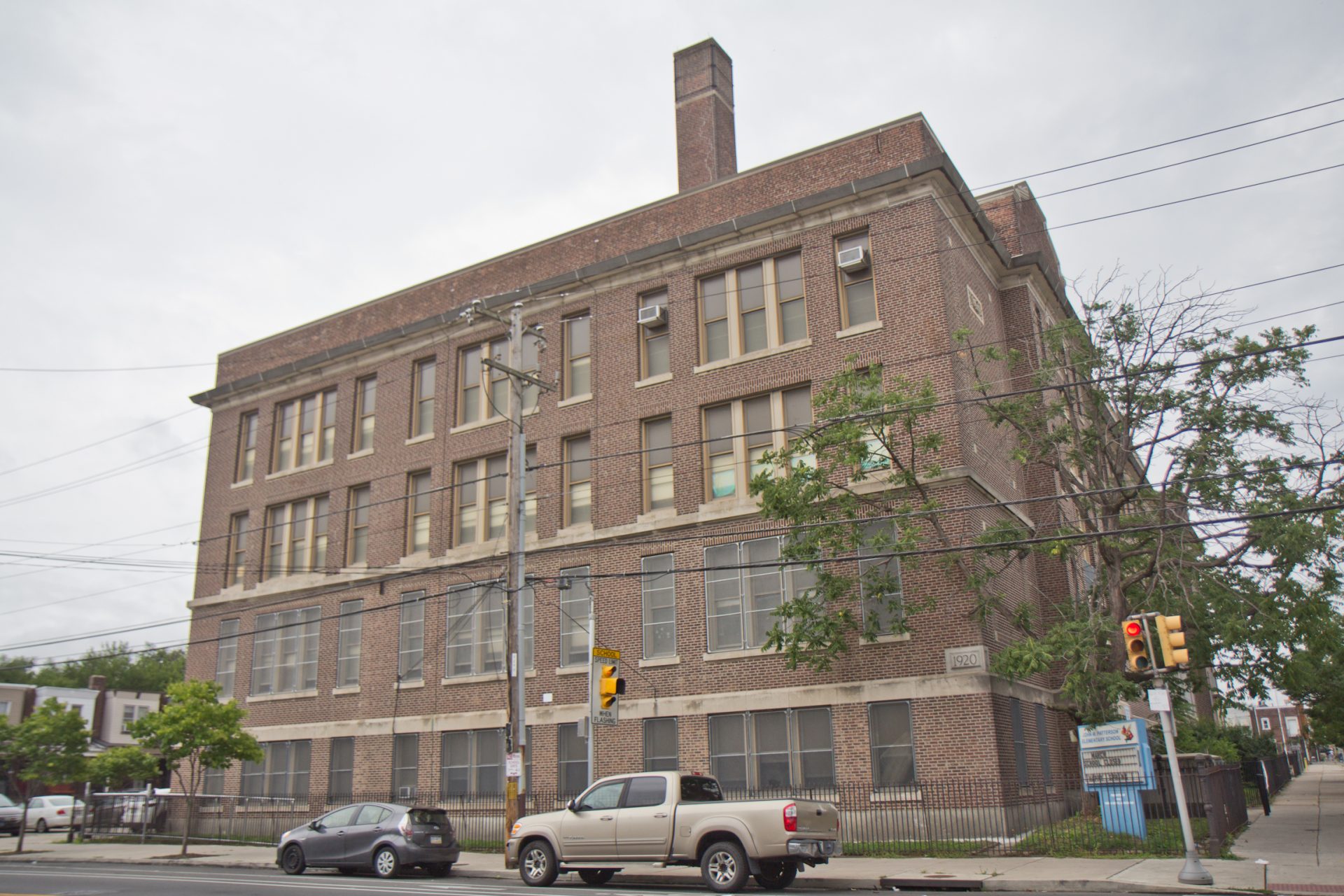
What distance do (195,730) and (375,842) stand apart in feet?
29.0

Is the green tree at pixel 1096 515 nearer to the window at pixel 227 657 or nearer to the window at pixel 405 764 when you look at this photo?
the window at pixel 405 764

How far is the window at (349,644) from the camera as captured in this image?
32.1 metres

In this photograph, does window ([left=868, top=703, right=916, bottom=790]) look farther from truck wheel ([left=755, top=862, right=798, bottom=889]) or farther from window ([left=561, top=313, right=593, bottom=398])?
window ([left=561, top=313, right=593, bottom=398])

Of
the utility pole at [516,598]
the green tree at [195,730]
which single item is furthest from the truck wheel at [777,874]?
the green tree at [195,730]

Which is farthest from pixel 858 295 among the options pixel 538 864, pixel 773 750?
pixel 538 864

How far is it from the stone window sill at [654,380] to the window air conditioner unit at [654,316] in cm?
139

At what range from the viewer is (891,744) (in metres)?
22.8

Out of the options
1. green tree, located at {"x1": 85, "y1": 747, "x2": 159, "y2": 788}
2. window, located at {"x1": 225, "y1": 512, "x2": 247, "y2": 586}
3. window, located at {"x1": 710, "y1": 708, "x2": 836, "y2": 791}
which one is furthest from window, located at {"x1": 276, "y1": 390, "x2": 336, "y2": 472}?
window, located at {"x1": 710, "y1": 708, "x2": 836, "y2": 791}

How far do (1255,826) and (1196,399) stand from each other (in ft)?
31.8

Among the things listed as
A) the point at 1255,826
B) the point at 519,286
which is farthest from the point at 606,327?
the point at 1255,826

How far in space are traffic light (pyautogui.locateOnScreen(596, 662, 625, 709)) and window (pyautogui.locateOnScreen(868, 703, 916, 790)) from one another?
607cm

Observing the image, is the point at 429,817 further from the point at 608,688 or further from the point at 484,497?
the point at 484,497

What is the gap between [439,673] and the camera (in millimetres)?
30031

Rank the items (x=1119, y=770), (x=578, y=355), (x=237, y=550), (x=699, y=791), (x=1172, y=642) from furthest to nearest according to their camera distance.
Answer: (x=237, y=550) → (x=578, y=355) → (x=1119, y=770) → (x=699, y=791) → (x=1172, y=642)
